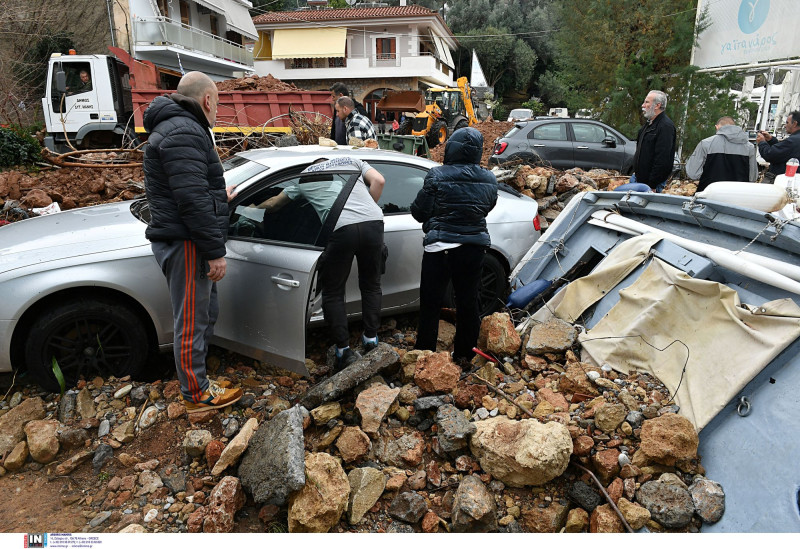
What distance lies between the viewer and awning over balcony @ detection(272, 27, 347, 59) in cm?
3027

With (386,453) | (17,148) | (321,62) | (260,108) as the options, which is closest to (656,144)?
(386,453)

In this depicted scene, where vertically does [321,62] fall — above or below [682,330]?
above

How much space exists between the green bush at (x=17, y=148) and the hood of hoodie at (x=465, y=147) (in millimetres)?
9554

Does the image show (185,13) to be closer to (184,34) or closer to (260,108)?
(184,34)

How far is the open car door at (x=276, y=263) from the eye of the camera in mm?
3096

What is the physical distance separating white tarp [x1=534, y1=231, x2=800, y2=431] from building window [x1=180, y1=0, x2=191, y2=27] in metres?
25.3

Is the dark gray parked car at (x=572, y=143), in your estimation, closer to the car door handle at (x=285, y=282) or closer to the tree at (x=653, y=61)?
the tree at (x=653, y=61)

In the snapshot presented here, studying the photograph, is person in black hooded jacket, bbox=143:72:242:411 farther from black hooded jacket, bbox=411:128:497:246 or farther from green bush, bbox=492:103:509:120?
green bush, bbox=492:103:509:120

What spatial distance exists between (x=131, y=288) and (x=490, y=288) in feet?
9.24

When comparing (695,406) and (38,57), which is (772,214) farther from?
(38,57)

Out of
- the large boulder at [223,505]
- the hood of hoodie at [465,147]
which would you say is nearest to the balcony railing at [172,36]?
the hood of hoodie at [465,147]

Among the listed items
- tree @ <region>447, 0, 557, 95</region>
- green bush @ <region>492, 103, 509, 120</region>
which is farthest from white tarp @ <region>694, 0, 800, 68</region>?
tree @ <region>447, 0, 557, 95</region>

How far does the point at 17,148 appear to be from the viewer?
9680 mm

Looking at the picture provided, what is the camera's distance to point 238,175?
3691 mm
